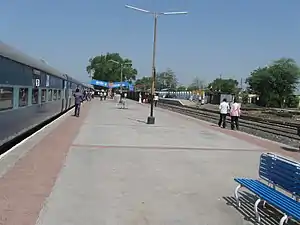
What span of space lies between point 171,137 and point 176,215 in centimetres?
1060

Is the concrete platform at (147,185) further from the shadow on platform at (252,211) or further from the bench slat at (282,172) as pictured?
the bench slat at (282,172)

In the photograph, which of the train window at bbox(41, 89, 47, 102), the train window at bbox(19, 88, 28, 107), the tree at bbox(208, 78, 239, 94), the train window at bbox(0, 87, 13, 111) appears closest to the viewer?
the train window at bbox(0, 87, 13, 111)

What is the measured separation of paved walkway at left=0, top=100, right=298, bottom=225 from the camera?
5742 millimetres

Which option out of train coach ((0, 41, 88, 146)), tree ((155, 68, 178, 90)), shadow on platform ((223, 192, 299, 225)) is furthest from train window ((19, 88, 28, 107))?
tree ((155, 68, 178, 90))

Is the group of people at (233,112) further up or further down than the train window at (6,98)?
further down

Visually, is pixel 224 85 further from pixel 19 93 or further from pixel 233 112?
pixel 19 93

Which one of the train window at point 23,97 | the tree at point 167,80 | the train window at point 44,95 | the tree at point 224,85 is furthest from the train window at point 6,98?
the tree at point 167,80

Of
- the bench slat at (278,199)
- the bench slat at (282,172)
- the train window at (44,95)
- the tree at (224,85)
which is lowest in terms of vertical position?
the bench slat at (278,199)

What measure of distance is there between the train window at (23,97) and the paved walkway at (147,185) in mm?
1526

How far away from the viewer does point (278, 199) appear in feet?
17.6

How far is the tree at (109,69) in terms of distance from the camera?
133250mm

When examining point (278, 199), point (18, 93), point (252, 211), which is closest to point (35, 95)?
point (18, 93)

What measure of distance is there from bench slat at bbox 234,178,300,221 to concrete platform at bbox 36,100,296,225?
0.35m

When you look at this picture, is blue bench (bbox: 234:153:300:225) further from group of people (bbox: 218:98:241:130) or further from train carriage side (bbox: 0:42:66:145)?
group of people (bbox: 218:98:241:130)
